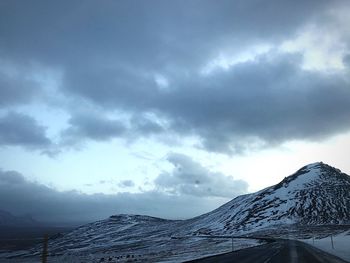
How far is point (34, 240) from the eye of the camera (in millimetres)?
15062

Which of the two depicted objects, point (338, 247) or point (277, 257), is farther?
point (338, 247)

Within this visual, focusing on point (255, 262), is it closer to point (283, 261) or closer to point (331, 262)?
point (283, 261)

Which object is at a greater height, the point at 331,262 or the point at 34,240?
the point at 34,240

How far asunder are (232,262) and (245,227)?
16080 centimetres

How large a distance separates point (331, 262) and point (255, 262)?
526 centimetres

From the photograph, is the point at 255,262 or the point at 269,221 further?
the point at 269,221

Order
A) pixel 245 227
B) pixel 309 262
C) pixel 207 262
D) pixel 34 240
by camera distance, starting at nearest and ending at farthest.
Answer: pixel 34 240, pixel 309 262, pixel 207 262, pixel 245 227

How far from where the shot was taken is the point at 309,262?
1150 inches

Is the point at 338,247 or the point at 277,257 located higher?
the point at 338,247

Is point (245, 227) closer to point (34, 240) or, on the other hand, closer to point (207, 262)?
point (207, 262)

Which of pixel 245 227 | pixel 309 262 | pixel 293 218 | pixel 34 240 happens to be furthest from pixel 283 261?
pixel 293 218

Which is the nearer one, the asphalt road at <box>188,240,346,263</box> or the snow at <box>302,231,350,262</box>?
the asphalt road at <box>188,240,346,263</box>

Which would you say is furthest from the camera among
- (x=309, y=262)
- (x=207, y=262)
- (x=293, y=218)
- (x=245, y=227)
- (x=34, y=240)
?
(x=293, y=218)

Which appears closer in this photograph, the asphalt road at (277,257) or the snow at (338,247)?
the asphalt road at (277,257)
